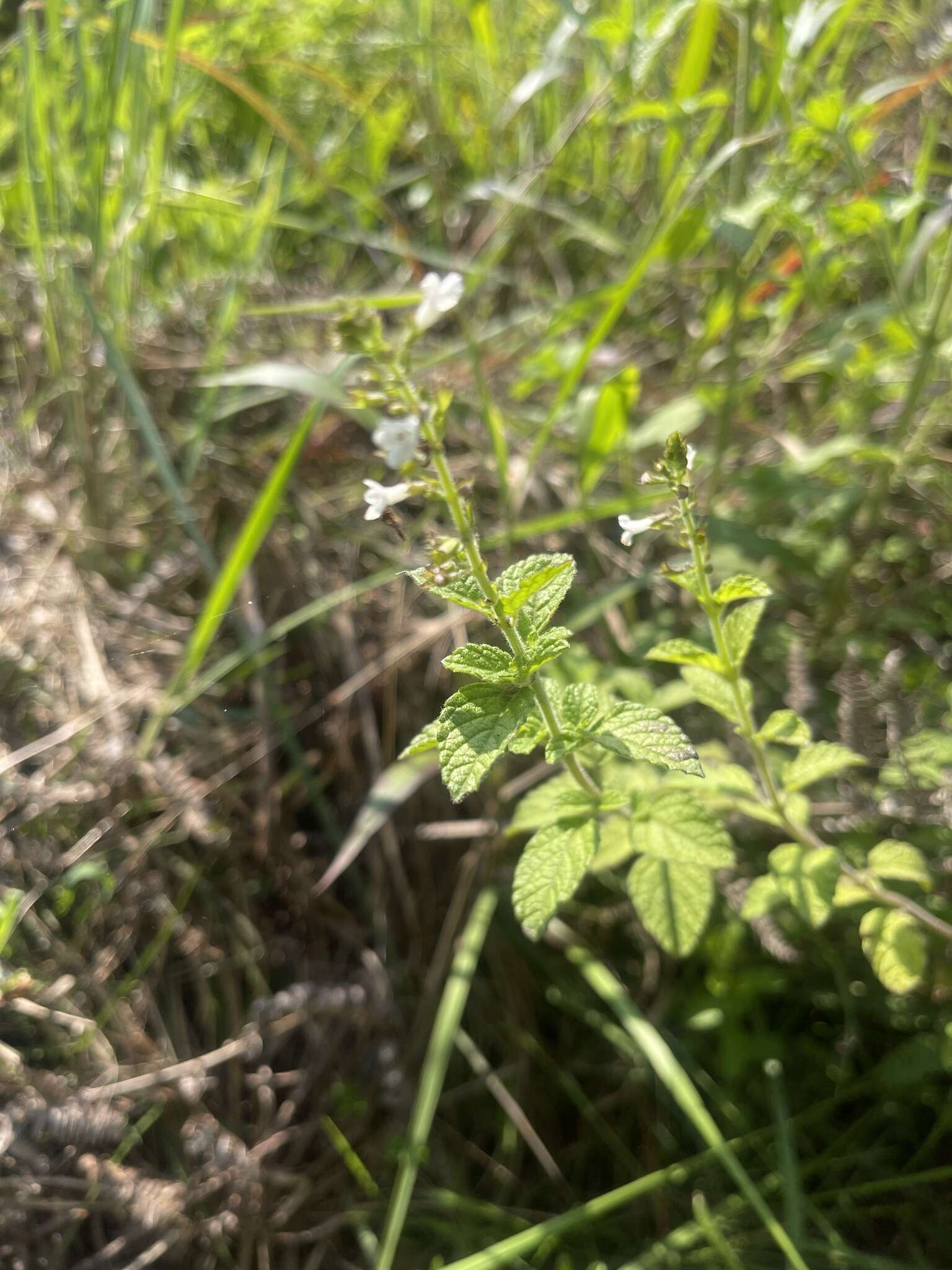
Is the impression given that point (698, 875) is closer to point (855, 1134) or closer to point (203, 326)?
point (855, 1134)

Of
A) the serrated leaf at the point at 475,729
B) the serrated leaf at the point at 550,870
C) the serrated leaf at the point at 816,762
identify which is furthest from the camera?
the serrated leaf at the point at 816,762

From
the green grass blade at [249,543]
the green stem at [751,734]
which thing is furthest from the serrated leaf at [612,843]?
the green grass blade at [249,543]

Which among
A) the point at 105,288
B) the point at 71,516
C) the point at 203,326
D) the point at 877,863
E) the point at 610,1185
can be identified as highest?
the point at 105,288

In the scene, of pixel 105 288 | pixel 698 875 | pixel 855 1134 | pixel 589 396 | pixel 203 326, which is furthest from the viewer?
pixel 203 326

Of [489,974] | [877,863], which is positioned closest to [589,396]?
[877,863]

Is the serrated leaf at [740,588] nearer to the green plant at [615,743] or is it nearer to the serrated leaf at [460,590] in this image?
the green plant at [615,743]

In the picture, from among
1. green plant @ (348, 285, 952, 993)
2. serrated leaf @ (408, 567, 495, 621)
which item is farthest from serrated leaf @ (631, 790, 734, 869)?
serrated leaf @ (408, 567, 495, 621)
